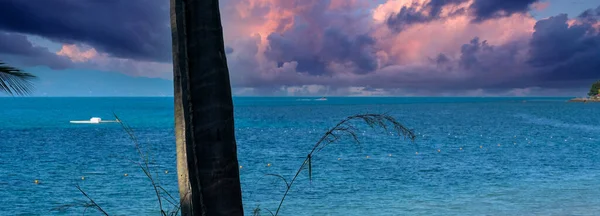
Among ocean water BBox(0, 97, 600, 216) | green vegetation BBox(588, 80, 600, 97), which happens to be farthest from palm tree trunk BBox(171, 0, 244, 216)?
green vegetation BBox(588, 80, 600, 97)

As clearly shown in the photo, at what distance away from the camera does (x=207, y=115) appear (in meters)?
2.43

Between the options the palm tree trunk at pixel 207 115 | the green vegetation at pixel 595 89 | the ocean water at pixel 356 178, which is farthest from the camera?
the green vegetation at pixel 595 89

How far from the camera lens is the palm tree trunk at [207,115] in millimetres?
2414

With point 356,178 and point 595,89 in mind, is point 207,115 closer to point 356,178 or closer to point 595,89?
point 356,178

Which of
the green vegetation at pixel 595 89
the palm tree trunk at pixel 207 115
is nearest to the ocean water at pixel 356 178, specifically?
the palm tree trunk at pixel 207 115

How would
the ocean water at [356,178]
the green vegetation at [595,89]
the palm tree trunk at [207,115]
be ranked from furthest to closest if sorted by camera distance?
the green vegetation at [595,89]
the ocean water at [356,178]
the palm tree trunk at [207,115]

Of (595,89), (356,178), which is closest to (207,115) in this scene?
(356,178)

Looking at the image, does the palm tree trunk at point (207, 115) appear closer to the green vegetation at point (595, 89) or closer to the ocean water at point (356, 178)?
the ocean water at point (356, 178)

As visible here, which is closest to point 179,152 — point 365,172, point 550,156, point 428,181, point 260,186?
point 260,186

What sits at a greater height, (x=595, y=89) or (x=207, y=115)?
(x=207, y=115)

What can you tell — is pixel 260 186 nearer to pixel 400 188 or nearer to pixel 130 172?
pixel 400 188

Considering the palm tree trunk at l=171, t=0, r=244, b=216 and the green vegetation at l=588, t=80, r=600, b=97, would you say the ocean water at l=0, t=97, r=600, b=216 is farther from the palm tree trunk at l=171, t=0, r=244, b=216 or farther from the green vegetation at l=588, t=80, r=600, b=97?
the green vegetation at l=588, t=80, r=600, b=97

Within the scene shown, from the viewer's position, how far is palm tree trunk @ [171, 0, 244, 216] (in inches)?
95.0

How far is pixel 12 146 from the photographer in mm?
40281
